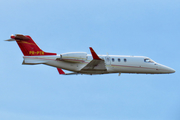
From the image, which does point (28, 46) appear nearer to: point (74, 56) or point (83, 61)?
point (74, 56)

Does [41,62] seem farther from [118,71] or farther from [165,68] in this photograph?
[165,68]

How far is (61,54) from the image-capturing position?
3528cm

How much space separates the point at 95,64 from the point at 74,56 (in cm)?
244

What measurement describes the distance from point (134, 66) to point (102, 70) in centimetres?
404

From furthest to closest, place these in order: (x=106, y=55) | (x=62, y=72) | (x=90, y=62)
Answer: (x=62, y=72)
(x=106, y=55)
(x=90, y=62)

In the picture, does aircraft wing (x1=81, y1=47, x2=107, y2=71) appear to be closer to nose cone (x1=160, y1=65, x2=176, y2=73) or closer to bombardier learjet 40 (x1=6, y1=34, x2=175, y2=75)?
bombardier learjet 40 (x1=6, y1=34, x2=175, y2=75)

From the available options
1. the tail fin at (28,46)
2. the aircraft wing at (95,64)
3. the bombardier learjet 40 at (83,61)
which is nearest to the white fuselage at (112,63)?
the bombardier learjet 40 at (83,61)

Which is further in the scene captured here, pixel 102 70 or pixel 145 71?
pixel 145 71

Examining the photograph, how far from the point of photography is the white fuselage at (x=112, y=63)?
116ft

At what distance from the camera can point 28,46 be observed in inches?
1388

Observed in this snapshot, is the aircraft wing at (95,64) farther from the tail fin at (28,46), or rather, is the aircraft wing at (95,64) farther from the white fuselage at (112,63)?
the tail fin at (28,46)

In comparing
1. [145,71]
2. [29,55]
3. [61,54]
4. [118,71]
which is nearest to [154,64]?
[145,71]

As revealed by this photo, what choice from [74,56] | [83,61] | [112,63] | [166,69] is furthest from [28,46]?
[166,69]

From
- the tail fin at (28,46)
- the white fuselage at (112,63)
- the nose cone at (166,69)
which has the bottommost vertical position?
the nose cone at (166,69)
